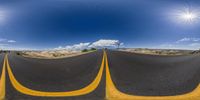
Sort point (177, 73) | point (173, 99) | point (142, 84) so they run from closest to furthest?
1. point (173, 99)
2. point (142, 84)
3. point (177, 73)

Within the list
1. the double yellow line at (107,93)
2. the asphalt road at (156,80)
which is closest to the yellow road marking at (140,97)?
the double yellow line at (107,93)

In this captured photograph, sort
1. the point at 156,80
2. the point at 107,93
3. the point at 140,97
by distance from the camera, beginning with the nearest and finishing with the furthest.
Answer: the point at 140,97 → the point at 107,93 → the point at 156,80

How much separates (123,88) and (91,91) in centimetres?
95

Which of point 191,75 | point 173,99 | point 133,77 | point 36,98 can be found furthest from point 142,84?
point 36,98

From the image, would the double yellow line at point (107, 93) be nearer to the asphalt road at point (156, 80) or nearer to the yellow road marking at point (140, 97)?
the yellow road marking at point (140, 97)

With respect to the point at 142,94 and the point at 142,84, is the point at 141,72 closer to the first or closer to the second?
the point at 142,84

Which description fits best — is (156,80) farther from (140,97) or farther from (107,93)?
(107,93)

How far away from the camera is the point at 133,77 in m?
6.23

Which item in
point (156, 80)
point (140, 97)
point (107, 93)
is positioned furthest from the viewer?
point (156, 80)

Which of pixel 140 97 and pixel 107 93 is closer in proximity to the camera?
pixel 140 97

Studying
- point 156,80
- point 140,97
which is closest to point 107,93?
point 140,97

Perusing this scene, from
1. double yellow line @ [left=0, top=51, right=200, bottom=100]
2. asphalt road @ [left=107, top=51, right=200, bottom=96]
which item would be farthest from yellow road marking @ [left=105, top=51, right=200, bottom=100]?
asphalt road @ [left=107, top=51, right=200, bottom=96]

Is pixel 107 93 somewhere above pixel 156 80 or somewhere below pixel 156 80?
below

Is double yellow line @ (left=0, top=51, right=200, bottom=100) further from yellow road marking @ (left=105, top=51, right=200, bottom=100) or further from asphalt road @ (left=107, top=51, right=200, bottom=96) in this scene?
asphalt road @ (left=107, top=51, right=200, bottom=96)
